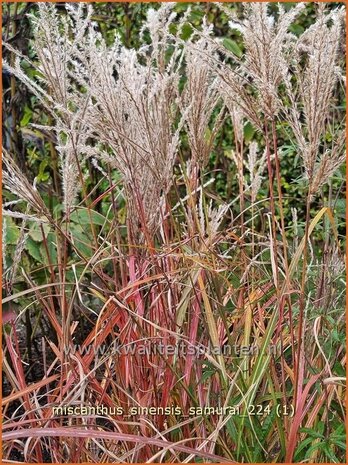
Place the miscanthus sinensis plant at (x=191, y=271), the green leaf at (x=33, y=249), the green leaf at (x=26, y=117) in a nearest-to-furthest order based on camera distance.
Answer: the miscanthus sinensis plant at (x=191, y=271) < the green leaf at (x=33, y=249) < the green leaf at (x=26, y=117)

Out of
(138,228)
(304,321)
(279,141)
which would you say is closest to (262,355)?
(304,321)

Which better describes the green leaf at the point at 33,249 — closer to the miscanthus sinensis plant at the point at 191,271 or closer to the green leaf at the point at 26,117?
the green leaf at the point at 26,117

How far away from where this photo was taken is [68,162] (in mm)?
1923

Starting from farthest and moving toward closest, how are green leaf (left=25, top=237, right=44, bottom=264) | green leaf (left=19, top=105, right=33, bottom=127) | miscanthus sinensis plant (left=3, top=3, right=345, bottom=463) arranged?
green leaf (left=19, top=105, right=33, bottom=127)
green leaf (left=25, top=237, right=44, bottom=264)
miscanthus sinensis plant (left=3, top=3, right=345, bottom=463)

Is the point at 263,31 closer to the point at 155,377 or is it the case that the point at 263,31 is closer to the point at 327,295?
the point at 327,295

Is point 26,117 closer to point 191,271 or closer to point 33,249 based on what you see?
point 33,249

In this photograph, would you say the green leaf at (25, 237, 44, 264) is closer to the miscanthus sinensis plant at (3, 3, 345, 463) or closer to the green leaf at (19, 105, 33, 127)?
the green leaf at (19, 105, 33, 127)

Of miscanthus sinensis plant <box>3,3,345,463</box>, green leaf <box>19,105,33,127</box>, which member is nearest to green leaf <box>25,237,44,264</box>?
green leaf <box>19,105,33,127</box>

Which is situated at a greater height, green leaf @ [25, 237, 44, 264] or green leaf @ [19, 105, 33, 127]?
green leaf @ [19, 105, 33, 127]

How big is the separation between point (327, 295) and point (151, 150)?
64 cm

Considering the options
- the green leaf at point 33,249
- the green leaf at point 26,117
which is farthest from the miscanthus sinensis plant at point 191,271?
the green leaf at point 26,117

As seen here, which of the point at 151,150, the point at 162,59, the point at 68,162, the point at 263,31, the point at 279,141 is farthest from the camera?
the point at 279,141

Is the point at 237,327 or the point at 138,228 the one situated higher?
the point at 138,228

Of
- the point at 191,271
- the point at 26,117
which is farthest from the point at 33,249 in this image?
the point at 191,271
